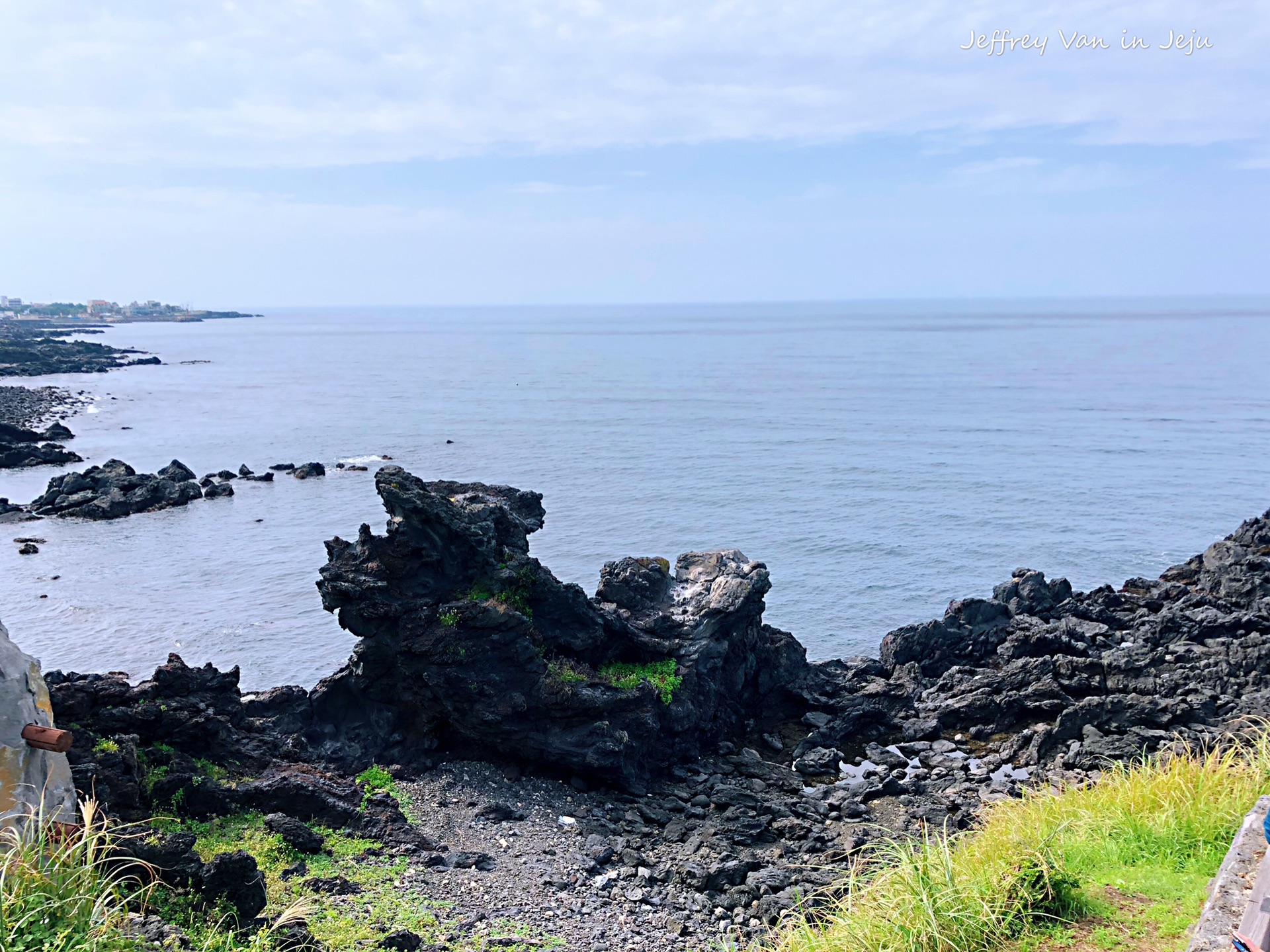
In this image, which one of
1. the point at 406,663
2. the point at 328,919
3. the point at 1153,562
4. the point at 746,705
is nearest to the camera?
the point at 328,919

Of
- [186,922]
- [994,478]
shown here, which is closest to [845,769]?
[186,922]

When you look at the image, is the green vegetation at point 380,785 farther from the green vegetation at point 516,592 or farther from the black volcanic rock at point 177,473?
the black volcanic rock at point 177,473

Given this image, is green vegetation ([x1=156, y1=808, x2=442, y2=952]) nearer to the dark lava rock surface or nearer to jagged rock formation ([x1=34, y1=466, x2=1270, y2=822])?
jagged rock formation ([x1=34, y1=466, x2=1270, y2=822])

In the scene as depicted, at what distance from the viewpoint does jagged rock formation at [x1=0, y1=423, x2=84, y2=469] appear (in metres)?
72.4

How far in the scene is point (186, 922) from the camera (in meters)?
14.5

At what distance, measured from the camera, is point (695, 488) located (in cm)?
6456

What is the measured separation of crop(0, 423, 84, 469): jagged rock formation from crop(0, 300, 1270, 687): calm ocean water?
272 cm

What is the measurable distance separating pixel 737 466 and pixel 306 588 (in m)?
36.0

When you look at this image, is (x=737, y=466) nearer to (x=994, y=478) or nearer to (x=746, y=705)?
(x=994, y=478)

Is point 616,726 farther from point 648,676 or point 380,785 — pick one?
point 380,785

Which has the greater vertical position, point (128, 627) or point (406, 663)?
point (406, 663)

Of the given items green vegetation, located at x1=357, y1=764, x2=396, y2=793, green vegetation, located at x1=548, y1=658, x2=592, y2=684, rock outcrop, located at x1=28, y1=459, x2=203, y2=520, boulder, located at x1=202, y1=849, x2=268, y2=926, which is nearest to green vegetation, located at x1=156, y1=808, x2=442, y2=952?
boulder, located at x1=202, y1=849, x2=268, y2=926

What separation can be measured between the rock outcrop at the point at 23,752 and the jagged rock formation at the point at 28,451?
6935 cm

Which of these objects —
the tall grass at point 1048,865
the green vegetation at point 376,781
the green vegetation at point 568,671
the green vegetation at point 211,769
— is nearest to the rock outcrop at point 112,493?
the green vegetation at point 376,781
